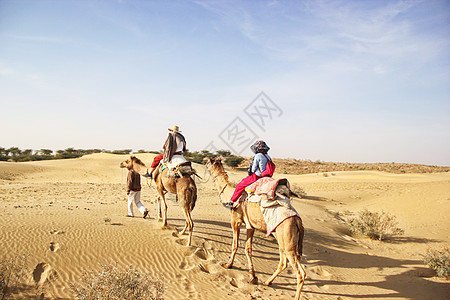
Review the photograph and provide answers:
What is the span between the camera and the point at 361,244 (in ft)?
40.7

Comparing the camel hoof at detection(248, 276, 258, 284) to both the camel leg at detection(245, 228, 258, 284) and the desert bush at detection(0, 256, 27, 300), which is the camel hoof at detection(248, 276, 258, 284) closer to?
the camel leg at detection(245, 228, 258, 284)

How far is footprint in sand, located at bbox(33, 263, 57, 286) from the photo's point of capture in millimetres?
5542

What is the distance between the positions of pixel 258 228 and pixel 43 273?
457 cm

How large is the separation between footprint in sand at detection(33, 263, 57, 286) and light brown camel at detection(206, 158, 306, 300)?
3.82 metres

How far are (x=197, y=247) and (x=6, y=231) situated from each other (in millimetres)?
4732

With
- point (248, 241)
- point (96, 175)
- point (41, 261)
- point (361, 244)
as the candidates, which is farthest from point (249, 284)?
point (96, 175)

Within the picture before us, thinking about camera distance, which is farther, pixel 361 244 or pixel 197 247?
pixel 361 244

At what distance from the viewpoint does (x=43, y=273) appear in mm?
5754

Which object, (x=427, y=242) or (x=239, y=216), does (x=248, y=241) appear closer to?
(x=239, y=216)

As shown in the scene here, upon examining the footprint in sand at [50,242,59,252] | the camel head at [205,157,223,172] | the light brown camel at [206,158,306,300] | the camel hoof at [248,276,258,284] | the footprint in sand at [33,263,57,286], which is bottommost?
the camel hoof at [248,276,258,284]

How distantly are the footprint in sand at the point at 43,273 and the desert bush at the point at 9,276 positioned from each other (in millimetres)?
233

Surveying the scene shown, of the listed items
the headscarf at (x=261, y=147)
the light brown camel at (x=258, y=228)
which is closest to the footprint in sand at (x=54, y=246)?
the light brown camel at (x=258, y=228)

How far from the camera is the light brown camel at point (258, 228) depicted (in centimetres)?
584

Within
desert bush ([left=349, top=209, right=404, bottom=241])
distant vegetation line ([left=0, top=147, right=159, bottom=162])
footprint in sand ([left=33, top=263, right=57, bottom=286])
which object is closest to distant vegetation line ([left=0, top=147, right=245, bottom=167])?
distant vegetation line ([left=0, top=147, right=159, bottom=162])
